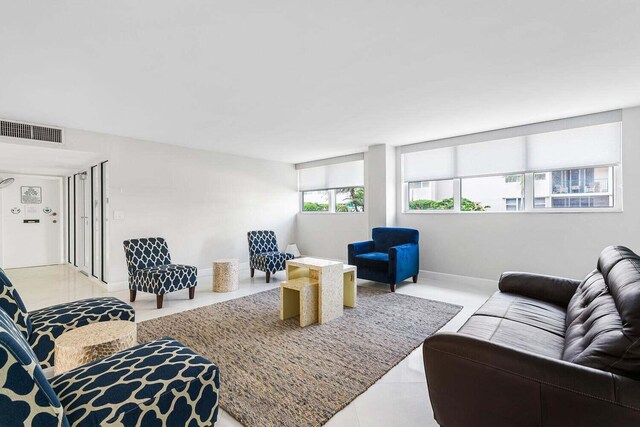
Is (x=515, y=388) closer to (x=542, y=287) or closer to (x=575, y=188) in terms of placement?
(x=542, y=287)

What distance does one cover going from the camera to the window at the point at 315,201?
697 centimetres

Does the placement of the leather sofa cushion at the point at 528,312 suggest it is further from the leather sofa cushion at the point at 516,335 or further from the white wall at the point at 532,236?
the white wall at the point at 532,236

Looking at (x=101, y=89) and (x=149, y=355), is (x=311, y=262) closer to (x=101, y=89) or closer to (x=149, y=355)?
(x=149, y=355)

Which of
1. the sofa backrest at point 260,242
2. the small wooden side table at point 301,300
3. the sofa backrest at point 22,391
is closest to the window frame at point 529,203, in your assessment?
the sofa backrest at point 260,242

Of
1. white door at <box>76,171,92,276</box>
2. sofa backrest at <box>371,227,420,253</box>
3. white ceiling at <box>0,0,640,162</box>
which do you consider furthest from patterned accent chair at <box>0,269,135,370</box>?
white door at <box>76,171,92,276</box>

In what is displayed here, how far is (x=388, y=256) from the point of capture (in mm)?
4586

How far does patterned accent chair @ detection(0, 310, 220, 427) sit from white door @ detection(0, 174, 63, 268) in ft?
23.2

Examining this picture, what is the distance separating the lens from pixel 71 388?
125 cm

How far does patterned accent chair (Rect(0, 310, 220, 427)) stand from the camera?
86cm

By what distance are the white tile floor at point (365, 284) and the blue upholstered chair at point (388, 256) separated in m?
0.28

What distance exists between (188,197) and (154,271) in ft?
6.12

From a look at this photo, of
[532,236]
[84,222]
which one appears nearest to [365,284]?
[532,236]

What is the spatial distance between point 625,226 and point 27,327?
5838 millimetres

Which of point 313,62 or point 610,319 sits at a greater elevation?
point 313,62
